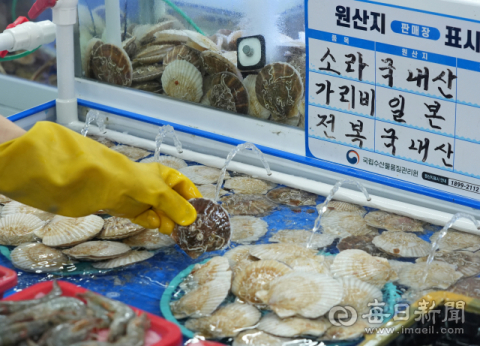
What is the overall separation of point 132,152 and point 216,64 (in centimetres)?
55

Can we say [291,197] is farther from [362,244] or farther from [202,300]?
[202,300]

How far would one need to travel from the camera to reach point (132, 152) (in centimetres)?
273

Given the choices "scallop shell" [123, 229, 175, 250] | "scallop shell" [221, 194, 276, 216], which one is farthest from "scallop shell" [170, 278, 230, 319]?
"scallop shell" [221, 194, 276, 216]

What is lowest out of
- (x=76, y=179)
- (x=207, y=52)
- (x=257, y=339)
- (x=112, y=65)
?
(x=257, y=339)

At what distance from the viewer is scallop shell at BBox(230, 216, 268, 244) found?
2094 mm

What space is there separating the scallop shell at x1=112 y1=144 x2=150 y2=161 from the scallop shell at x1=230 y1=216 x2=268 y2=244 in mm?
674

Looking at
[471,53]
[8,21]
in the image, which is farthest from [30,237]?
[8,21]

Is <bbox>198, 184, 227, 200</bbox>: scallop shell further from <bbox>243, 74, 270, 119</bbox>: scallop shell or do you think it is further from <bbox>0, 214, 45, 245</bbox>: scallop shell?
<bbox>0, 214, 45, 245</bbox>: scallop shell

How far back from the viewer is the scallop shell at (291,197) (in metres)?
2.34

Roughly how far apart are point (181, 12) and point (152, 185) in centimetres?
125

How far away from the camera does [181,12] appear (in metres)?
2.82

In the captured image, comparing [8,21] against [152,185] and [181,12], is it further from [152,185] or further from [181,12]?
[152,185]

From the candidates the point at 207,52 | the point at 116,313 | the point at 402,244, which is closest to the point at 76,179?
the point at 116,313

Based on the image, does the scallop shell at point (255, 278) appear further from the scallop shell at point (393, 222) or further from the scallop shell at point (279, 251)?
the scallop shell at point (393, 222)
